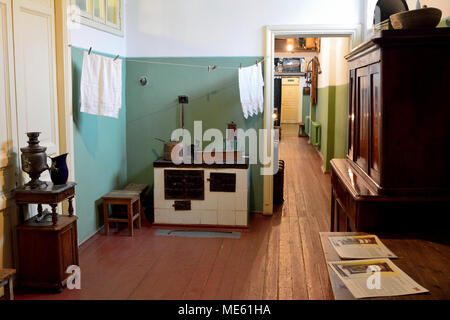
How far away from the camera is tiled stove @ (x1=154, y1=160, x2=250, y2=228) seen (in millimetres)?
5312

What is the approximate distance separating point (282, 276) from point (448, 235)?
1.71m

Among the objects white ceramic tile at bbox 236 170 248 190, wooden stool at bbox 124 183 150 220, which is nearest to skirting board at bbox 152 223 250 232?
wooden stool at bbox 124 183 150 220

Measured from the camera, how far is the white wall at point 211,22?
18.3ft

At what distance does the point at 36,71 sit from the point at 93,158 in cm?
132

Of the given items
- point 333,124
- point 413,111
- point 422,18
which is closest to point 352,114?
point 413,111

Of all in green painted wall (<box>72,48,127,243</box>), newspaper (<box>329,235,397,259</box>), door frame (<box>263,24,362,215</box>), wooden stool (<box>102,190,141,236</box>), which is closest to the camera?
newspaper (<box>329,235,397,259</box>)

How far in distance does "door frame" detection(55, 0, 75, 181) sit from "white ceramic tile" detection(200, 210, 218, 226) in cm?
170

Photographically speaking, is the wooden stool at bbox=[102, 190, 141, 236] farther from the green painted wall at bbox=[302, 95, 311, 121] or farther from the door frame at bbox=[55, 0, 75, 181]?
the green painted wall at bbox=[302, 95, 311, 121]

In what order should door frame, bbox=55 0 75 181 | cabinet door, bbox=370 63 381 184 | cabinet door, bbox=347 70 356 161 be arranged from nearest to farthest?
1. cabinet door, bbox=370 63 381 184
2. cabinet door, bbox=347 70 356 161
3. door frame, bbox=55 0 75 181

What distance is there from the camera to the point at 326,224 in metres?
5.53

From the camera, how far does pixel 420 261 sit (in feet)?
7.23

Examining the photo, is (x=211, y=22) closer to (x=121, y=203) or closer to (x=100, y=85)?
(x=100, y=85)
